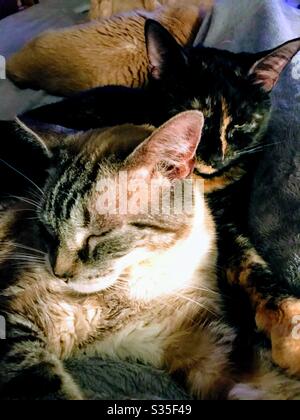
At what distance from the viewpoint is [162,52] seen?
141 centimetres

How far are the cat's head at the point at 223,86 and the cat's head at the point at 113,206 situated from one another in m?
0.27

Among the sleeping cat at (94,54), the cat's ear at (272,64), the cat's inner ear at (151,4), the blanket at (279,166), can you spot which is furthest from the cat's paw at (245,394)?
the cat's inner ear at (151,4)

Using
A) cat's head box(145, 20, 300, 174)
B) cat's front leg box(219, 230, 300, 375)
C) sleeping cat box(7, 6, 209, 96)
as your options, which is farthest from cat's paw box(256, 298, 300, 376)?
sleeping cat box(7, 6, 209, 96)

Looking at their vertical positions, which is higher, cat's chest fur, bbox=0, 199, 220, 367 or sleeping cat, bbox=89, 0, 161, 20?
sleeping cat, bbox=89, 0, 161, 20

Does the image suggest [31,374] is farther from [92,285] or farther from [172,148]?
[172,148]

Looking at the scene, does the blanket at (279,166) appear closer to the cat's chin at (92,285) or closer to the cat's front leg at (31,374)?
the cat's chin at (92,285)

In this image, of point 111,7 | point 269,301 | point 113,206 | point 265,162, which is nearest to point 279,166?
point 265,162

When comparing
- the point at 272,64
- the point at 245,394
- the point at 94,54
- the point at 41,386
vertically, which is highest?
the point at 272,64

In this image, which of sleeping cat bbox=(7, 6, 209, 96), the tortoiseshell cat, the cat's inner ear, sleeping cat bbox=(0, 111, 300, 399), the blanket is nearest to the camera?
sleeping cat bbox=(0, 111, 300, 399)

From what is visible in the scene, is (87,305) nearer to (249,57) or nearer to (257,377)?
(257,377)

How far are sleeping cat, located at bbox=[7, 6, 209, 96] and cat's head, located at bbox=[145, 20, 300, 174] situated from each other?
1.65 feet

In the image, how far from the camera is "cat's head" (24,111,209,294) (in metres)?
1.01

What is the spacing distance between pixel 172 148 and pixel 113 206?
0.16 metres

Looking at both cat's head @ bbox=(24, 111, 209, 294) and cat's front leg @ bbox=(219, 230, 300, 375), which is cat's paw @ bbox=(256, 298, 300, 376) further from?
cat's head @ bbox=(24, 111, 209, 294)
